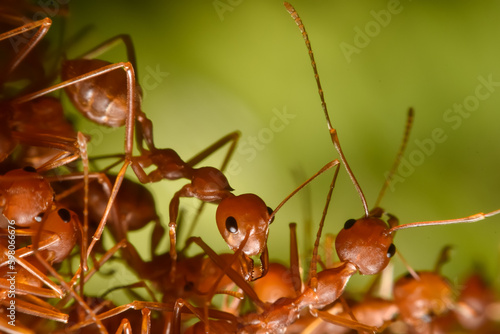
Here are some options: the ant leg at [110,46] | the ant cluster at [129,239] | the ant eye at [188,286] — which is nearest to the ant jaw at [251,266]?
the ant cluster at [129,239]

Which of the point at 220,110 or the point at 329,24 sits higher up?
the point at 329,24

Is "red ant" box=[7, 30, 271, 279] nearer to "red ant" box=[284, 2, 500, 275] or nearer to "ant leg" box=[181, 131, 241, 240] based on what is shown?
"ant leg" box=[181, 131, 241, 240]

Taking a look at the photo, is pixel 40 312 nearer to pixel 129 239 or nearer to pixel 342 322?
pixel 129 239

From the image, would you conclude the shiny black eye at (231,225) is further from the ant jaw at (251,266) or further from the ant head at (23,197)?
the ant head at (23,197)

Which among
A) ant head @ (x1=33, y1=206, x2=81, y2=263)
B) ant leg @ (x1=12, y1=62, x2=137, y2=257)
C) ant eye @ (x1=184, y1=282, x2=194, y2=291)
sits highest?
ant leg @ (x1=12, y1=62, x2=137, y2=257)

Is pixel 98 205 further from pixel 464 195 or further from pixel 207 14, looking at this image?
pixel 464 195

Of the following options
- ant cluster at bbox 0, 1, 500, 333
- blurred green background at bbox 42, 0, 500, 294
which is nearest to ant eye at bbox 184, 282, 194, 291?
ant cluster at bbox 0, 1, 500, 333

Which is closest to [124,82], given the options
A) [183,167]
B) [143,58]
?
[143,58]
